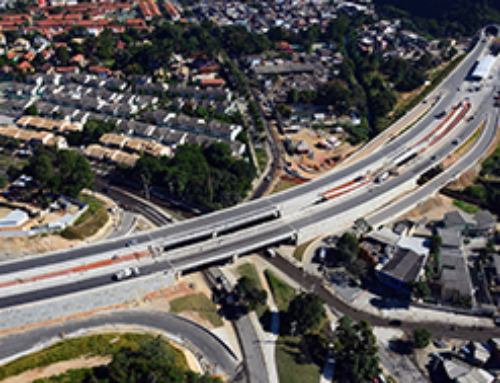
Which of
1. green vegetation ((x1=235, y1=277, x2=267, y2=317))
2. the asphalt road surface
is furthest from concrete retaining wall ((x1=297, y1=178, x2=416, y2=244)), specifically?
the asphalt road surface

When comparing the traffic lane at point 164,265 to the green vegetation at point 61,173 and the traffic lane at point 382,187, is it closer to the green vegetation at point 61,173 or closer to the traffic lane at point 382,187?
the traffic lane at point 382,187

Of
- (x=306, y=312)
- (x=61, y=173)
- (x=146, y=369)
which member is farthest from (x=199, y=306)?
(x=61, y=173)

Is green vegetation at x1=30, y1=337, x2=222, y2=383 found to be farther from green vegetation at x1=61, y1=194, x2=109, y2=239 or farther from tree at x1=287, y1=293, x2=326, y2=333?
green vegetation at x1=61, y1=194, x2=109, y2=239

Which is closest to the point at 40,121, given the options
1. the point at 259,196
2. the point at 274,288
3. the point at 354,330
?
the point at 259,196

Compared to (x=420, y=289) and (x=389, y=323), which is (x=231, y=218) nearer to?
(x=389, y=323)

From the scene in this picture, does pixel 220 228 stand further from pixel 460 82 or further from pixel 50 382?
pixel 460 82

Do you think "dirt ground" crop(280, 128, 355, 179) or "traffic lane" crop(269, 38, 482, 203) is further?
"dirt ground" crop(280, 128, 355, 179)

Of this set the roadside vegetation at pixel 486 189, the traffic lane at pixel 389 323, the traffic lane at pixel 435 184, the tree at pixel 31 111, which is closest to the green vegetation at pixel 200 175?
the traffic lane at pixel 389 323
